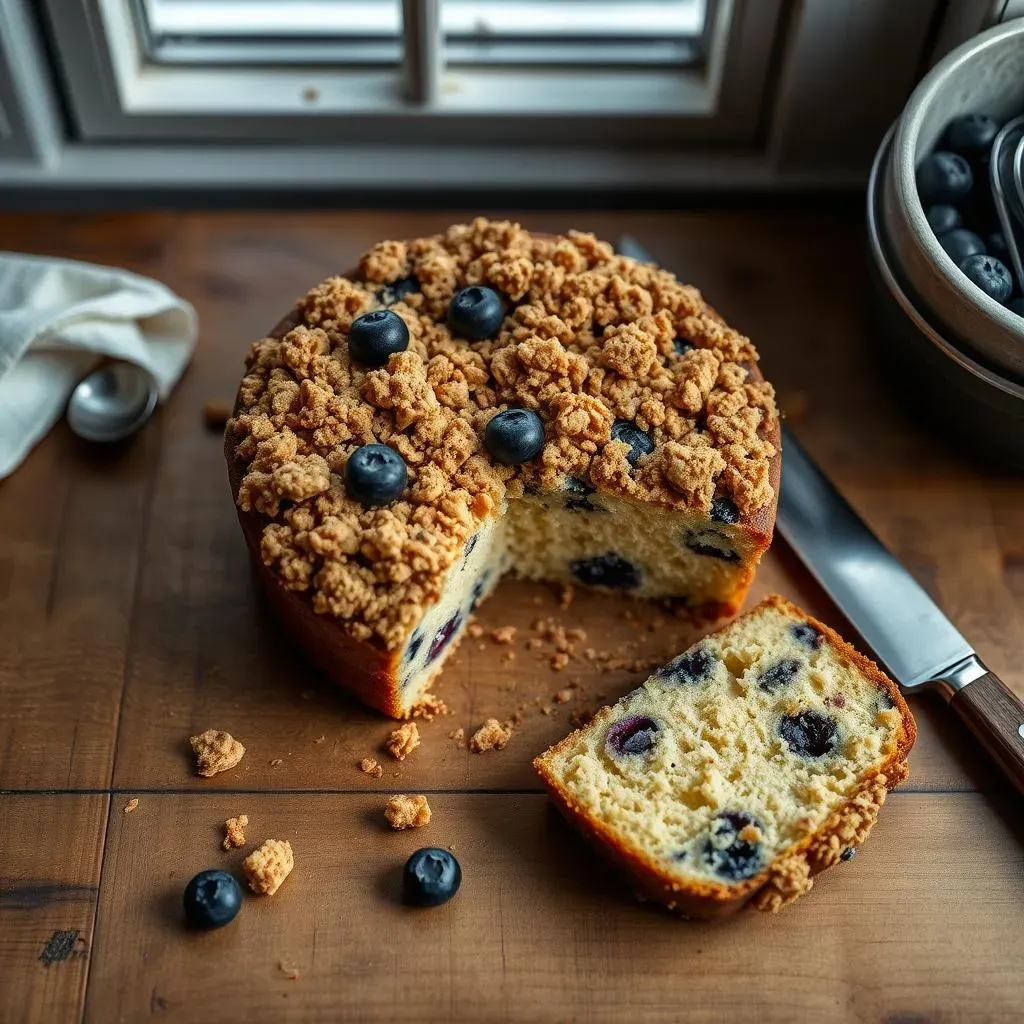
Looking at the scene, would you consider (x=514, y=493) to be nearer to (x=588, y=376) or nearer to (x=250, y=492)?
(x=588, y=376)

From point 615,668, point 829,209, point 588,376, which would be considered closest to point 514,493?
point 588,376

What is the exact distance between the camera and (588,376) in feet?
8.74

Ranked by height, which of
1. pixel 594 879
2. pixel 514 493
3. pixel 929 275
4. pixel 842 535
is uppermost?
pixel 929 275

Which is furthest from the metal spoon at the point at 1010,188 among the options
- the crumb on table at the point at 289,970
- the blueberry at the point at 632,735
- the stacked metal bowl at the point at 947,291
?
the crumb on table at the point at 289,970

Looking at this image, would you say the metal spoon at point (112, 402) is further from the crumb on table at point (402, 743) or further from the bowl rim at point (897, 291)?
the bowl rim at point (897, 291)

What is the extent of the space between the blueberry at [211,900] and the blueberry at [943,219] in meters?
2.12

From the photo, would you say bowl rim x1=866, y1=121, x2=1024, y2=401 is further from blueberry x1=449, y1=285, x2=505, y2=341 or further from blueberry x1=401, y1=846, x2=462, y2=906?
blueberry x1=401, y1=846, x2=462, y2=906

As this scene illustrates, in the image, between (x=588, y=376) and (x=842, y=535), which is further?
(x=842, y=535)

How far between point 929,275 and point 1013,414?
0.38 meters

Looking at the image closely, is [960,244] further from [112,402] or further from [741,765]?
[112,402]

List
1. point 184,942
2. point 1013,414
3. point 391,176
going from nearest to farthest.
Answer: point 184,942 → point 1013,414 → point 391,176

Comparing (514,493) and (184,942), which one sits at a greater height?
(514,493)

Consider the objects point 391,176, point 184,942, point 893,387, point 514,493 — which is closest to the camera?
point 184,942

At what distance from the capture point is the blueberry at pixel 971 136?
294cm
